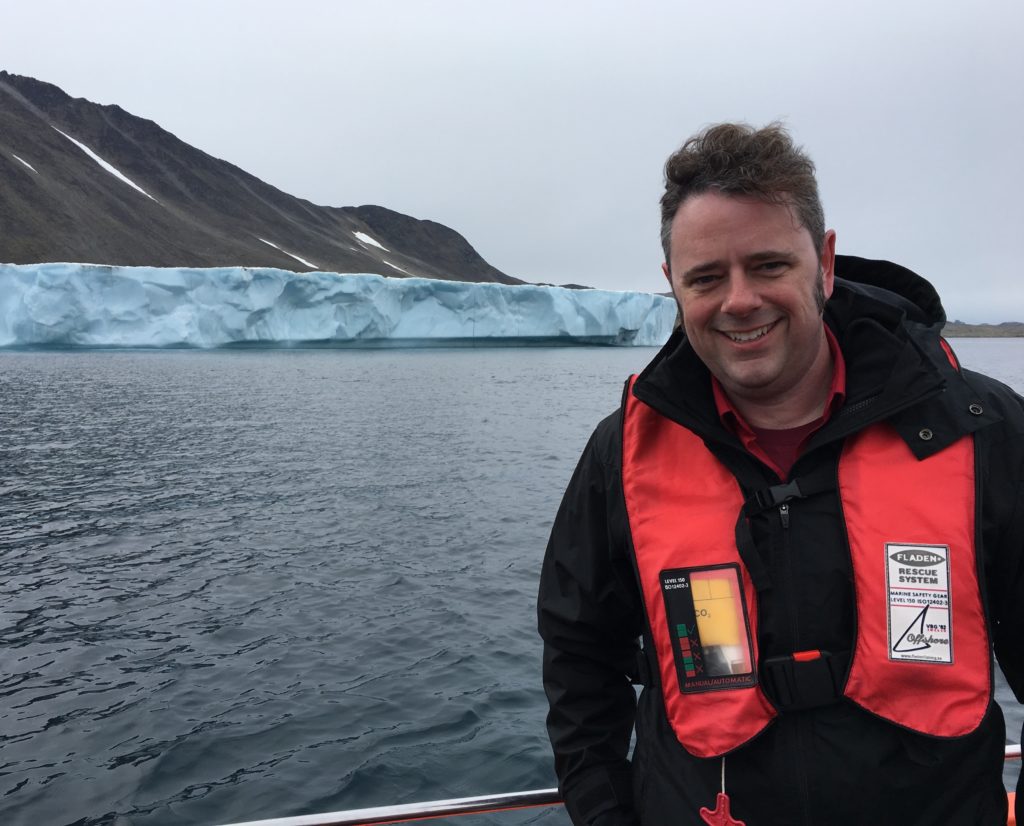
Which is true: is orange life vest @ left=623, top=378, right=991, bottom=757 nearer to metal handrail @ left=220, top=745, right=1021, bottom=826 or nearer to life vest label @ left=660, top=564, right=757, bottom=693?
life vest label @ left=660, top=564, right=757, bottom=693

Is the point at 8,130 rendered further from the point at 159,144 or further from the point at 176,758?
the point at 176,758

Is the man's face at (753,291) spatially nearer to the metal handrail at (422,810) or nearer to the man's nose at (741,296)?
the man's nose at (741,296)

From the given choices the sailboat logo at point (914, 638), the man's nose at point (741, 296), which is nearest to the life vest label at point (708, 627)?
the sailboat logo at point (914, 638)

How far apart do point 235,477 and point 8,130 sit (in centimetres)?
9947

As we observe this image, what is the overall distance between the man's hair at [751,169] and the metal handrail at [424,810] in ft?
4.38

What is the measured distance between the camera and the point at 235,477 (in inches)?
522

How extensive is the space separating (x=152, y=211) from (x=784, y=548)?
10501cm

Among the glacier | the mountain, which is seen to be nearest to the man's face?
the glacier

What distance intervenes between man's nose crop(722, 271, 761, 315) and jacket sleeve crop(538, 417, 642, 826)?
322 millimetres

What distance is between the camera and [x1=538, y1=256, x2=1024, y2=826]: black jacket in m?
1.37

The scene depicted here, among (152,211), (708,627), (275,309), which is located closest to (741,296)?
(708,627)

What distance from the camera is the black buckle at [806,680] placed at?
1.38 metres

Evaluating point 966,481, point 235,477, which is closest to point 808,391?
point 966,481

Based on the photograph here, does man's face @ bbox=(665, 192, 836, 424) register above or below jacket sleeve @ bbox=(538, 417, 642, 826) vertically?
above
